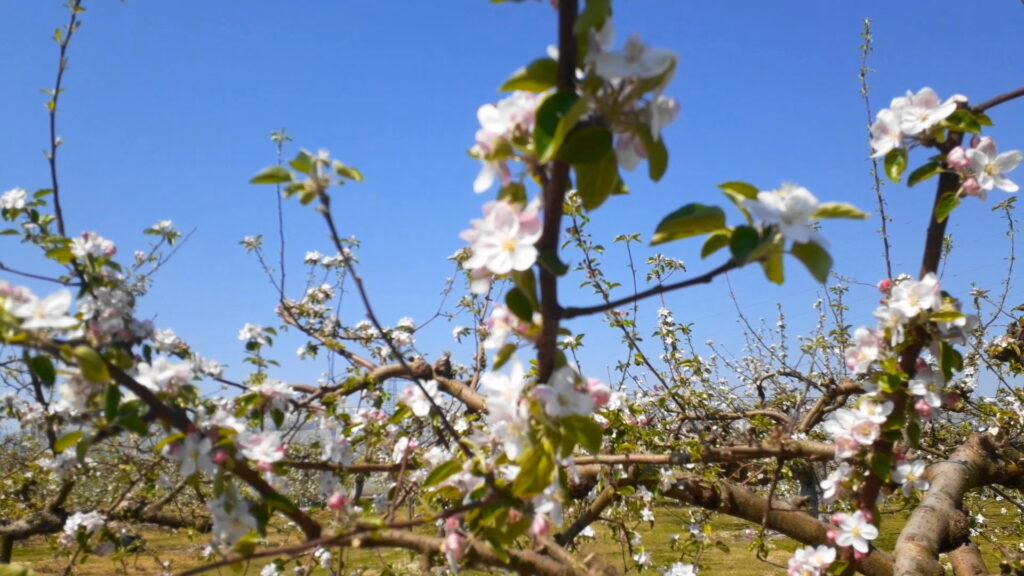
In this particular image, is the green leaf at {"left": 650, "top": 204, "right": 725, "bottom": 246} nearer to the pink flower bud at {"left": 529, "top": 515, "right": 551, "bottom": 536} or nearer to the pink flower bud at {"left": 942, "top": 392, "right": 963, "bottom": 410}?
the pink flower bud at {"left": 529, "top": 515, "right": 551, "bottom": 536}

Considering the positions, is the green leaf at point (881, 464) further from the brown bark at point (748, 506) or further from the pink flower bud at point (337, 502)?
the pink flower bud at point (337, 502)

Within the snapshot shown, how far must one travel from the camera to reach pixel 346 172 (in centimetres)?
114

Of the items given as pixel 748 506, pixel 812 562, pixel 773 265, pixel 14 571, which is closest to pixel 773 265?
pixel 773 265

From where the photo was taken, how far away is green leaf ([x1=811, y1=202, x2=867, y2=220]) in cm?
94

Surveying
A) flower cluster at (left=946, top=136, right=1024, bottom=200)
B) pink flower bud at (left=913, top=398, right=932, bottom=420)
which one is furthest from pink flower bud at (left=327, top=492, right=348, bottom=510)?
flower cluster at (left=946, top=136, right=1024, bottom=200)

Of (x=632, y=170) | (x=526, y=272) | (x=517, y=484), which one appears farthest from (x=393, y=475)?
(x=632, y=170)

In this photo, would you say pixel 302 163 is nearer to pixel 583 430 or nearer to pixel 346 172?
pixel 346 172

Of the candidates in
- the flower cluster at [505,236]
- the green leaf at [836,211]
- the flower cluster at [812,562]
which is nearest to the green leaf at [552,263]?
the flower cluster at [505,236]

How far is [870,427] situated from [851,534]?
448mm

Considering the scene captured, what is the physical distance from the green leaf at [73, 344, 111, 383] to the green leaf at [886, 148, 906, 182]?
180cm

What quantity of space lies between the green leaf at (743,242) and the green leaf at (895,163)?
3.34 ft

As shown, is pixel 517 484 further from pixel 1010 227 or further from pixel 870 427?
pixel 1010 227

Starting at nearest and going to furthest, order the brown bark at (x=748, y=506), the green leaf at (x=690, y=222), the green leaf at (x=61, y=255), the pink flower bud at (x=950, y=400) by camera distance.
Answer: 1. the green leaf at (x=690, y=222)
2. the green leaf at (x=61, y=255)
3. the pink flower bud at (x=950, y=400)
4. the brown bark at (x=748, y=506)

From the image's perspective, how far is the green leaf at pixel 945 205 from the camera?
157 cm
